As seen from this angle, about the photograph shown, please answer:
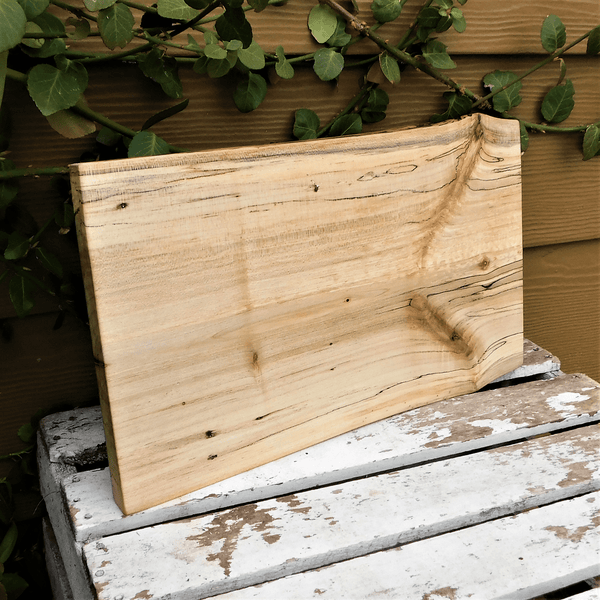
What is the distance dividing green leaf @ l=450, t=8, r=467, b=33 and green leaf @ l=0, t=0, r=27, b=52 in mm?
654

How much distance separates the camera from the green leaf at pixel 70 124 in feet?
2.41

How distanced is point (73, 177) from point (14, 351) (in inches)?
16.5

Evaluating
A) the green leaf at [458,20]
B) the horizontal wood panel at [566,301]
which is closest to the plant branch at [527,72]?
the green leaf at [458,20]

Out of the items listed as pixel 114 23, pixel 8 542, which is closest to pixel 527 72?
pixel 114 23

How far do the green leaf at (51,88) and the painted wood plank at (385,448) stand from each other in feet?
1.52

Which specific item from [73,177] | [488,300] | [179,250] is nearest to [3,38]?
[73,177]

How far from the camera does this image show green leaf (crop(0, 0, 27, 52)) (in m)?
0.55

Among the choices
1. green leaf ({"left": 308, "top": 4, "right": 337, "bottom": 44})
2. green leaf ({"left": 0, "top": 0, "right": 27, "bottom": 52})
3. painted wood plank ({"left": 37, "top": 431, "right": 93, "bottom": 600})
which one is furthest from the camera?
green leaf ({"left": 308, "top": 4, "right": 337, "bottom": 44})

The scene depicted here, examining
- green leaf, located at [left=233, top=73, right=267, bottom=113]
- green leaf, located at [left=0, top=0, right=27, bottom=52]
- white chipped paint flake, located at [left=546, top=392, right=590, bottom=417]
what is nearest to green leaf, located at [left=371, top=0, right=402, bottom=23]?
green leaf, located at [left=233, top=73, right=267, bottom=113]

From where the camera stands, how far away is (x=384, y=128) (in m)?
1.02

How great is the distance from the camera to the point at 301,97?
3.13 feet

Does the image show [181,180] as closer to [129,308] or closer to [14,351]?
[129,308]

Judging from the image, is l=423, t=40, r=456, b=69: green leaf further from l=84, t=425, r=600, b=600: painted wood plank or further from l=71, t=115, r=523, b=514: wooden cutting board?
l=84, t=425, r=600, b=600: painted wood plank

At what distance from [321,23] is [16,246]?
56 centimetres
